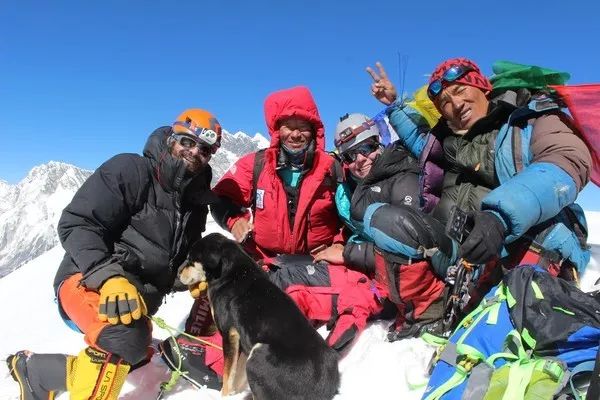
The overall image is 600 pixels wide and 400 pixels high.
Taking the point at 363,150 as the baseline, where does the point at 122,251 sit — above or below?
below

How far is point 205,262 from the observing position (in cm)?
415

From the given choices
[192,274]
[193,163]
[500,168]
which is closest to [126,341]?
[192,274]

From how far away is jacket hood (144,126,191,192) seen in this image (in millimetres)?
3824

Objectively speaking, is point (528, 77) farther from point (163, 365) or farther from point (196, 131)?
point (163, 365)

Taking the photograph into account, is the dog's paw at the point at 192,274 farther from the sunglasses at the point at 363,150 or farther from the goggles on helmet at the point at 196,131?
the sunglasses at the point at 363,150

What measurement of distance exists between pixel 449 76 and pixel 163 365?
12.5 feet

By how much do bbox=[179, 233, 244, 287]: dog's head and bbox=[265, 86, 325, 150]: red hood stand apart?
1347 mm

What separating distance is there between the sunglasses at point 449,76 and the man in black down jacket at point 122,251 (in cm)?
209

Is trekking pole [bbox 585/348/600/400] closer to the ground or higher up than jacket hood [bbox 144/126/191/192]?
closer to the ground

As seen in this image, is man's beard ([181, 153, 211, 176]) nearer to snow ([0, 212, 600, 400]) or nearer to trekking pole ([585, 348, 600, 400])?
snow ([0, 212, 600, 400])

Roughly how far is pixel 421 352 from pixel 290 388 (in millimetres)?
1126

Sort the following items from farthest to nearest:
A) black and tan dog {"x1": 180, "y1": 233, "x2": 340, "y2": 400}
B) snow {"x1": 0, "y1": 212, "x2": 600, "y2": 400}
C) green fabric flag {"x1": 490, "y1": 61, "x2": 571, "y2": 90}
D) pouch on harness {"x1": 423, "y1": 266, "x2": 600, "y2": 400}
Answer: green fabric flag {"x1": 490, "y1": 61, "x2": 571, "y2": 90} → snow {"x1": 0, "y1": 212, "x2": 600, "y2": 400} → black and tan dog {"x1": 180, "y1": 233, "x2": 340, "y2": 400} → pouch on harness {"x1": 423, "y1": 266, "x2": 600, "y2": 400}

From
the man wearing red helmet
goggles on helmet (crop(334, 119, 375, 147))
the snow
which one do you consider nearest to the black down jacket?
the snow

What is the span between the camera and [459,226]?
9.47 feet
